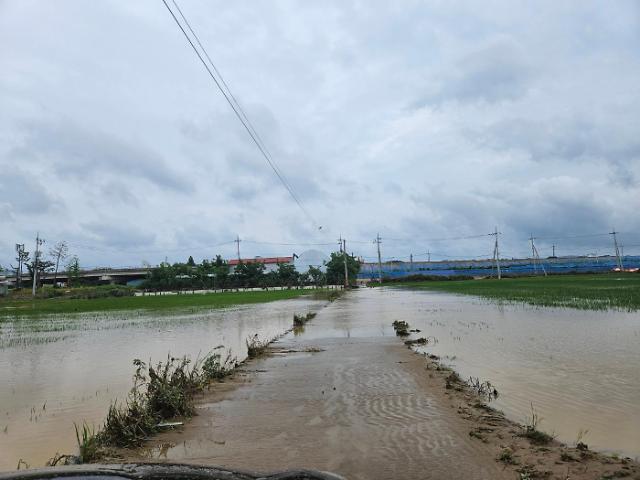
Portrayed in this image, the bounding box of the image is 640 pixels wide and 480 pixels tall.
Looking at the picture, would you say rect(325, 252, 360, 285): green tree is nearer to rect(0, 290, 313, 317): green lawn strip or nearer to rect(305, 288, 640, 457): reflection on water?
rect(0, 290, 313, 317): green lawn strip

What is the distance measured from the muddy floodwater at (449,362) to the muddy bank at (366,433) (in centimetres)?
84

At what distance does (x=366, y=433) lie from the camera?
5402 mm

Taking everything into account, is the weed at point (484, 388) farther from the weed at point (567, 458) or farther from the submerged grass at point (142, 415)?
the submerged grass at point (142, 415)

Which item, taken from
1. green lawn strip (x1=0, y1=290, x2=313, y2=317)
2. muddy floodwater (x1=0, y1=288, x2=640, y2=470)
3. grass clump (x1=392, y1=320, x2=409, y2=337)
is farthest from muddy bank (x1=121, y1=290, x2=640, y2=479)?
green lawn strip (x1=0, y1=290, x2=313, y2=317)

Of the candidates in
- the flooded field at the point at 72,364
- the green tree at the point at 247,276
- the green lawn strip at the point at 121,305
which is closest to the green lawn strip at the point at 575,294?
the flooded field at the point at 72,364

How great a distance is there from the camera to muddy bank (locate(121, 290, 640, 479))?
4.34 meters

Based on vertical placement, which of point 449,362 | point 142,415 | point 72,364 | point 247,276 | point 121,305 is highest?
point 247,276

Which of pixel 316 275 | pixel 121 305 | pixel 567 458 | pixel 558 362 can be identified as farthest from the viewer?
pixel 316 275

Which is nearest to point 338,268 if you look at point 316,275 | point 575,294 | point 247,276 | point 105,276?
point 316,275

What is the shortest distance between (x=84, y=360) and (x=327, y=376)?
275 inches

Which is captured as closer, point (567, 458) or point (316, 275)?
point (567, 458)

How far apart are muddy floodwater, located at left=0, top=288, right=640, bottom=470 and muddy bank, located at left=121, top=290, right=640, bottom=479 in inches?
33.3

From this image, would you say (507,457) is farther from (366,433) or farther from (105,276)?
(105,276)

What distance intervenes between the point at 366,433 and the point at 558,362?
5.77 meters
